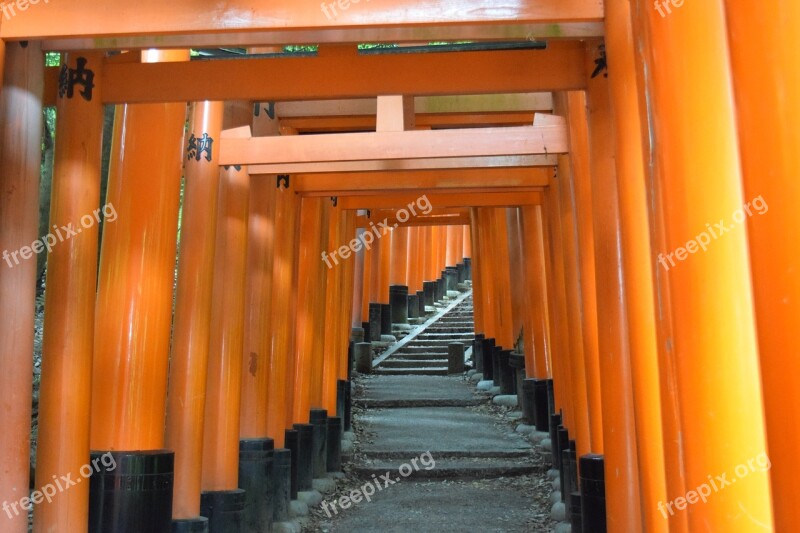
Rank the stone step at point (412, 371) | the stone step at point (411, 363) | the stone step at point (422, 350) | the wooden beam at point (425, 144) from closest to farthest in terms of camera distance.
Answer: the wooden beam at point (425, 144), the stone step at point (412, 371), the stone step at point (411, 363), the stone step at point (422, 350)

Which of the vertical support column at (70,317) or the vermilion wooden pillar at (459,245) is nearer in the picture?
the vertical support column at (70,317)

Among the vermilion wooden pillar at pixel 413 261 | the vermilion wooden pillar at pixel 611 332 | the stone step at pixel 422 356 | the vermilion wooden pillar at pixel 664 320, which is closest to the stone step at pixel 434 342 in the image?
the stone step at pixel 422 356

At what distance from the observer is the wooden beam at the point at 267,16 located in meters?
4.09

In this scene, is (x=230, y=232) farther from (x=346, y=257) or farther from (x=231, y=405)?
(x=346, y=257)

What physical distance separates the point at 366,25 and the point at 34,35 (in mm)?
1582

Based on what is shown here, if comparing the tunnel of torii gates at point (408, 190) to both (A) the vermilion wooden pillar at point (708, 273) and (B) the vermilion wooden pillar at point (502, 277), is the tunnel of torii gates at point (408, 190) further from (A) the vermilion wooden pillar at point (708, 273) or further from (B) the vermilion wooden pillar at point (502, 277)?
(B) the vermilion wooden pillar at point (502, 277)

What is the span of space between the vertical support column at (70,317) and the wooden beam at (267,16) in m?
0.87

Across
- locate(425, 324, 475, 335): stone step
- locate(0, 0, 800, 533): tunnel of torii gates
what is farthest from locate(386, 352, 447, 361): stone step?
locate(0, 0, 800, 533): tunnel of torii gates

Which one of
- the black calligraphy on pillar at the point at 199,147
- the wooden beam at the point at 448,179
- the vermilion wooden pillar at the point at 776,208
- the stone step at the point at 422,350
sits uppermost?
the wooden beam at the point at 448,179

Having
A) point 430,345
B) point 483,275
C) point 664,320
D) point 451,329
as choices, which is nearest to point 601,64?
point 664,320

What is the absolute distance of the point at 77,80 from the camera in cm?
520

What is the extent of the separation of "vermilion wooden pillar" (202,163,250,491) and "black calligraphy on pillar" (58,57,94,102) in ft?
8.07

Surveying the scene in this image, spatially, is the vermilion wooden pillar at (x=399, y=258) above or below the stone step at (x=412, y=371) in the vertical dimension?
above

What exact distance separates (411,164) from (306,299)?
4009 millimetres
